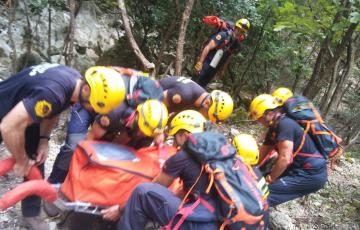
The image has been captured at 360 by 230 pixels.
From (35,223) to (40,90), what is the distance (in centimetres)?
158

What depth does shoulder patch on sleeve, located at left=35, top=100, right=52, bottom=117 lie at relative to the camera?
2.71 metres

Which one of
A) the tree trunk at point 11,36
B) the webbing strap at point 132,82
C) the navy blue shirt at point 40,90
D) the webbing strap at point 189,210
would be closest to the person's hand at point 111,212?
the webbing strap at point 189,210

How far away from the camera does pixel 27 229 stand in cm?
371

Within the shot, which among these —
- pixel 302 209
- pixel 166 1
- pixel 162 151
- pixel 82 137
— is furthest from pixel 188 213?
pixel 166 1

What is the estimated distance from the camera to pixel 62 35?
23.6ft

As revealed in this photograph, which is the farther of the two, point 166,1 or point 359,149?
point 359,149

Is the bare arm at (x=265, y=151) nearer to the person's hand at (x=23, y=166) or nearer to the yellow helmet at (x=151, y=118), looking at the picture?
the yellow helmet at (x=151, y=118)

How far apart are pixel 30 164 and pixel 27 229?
0.81m

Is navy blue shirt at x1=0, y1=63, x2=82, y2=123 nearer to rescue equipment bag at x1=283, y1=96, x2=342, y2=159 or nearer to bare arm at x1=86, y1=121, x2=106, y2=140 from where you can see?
bare arm at x1=86, y1=121, x2=106, y2=140

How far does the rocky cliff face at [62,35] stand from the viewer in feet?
19.9

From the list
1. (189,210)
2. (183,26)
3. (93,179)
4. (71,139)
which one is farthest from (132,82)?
(183,26)

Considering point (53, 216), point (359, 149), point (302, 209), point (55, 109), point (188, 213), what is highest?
point (55, 109)

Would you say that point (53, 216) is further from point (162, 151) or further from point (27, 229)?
point (162, 151)

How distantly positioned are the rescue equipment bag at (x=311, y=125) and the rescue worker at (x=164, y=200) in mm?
1969
